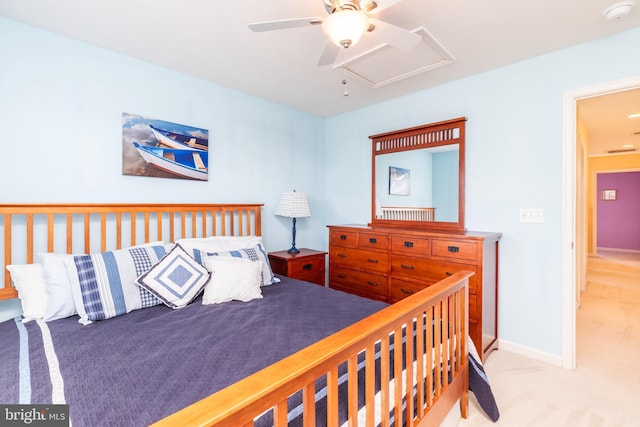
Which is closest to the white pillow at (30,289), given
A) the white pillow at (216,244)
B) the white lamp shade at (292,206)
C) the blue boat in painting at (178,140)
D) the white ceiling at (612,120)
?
the white pillow at (216,244)

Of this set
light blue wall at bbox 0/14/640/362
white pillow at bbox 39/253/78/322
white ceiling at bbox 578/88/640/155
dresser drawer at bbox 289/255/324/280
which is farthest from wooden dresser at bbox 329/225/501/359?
white pillow at bbox 39/253/78/322

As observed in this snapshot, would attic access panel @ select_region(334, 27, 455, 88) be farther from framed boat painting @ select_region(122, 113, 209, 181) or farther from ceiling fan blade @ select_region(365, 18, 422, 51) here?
framed boat painting @ select_region(122, 113, 209, 181)

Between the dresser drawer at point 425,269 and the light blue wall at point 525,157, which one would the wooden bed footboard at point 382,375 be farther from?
the light blue wall at point 525,157

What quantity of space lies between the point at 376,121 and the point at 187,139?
6.74 ft

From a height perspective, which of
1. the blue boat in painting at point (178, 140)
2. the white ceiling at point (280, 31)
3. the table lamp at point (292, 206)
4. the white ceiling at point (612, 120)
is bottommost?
the table lamp at point (292, 206)

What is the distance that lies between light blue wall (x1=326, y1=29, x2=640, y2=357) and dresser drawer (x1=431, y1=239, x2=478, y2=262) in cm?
51

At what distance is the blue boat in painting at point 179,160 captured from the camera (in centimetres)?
253

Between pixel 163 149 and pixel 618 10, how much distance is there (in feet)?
10.7

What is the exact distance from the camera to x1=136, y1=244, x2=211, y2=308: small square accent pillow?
6.16 feet

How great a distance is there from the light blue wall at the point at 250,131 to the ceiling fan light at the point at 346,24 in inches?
70.7

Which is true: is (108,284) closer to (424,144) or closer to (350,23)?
(350,23)

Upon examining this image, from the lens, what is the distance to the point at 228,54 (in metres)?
2.37

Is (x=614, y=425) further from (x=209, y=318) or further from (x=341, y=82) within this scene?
(x=341, y=82)

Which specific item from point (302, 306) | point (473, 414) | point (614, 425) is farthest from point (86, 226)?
point (614, 425)
